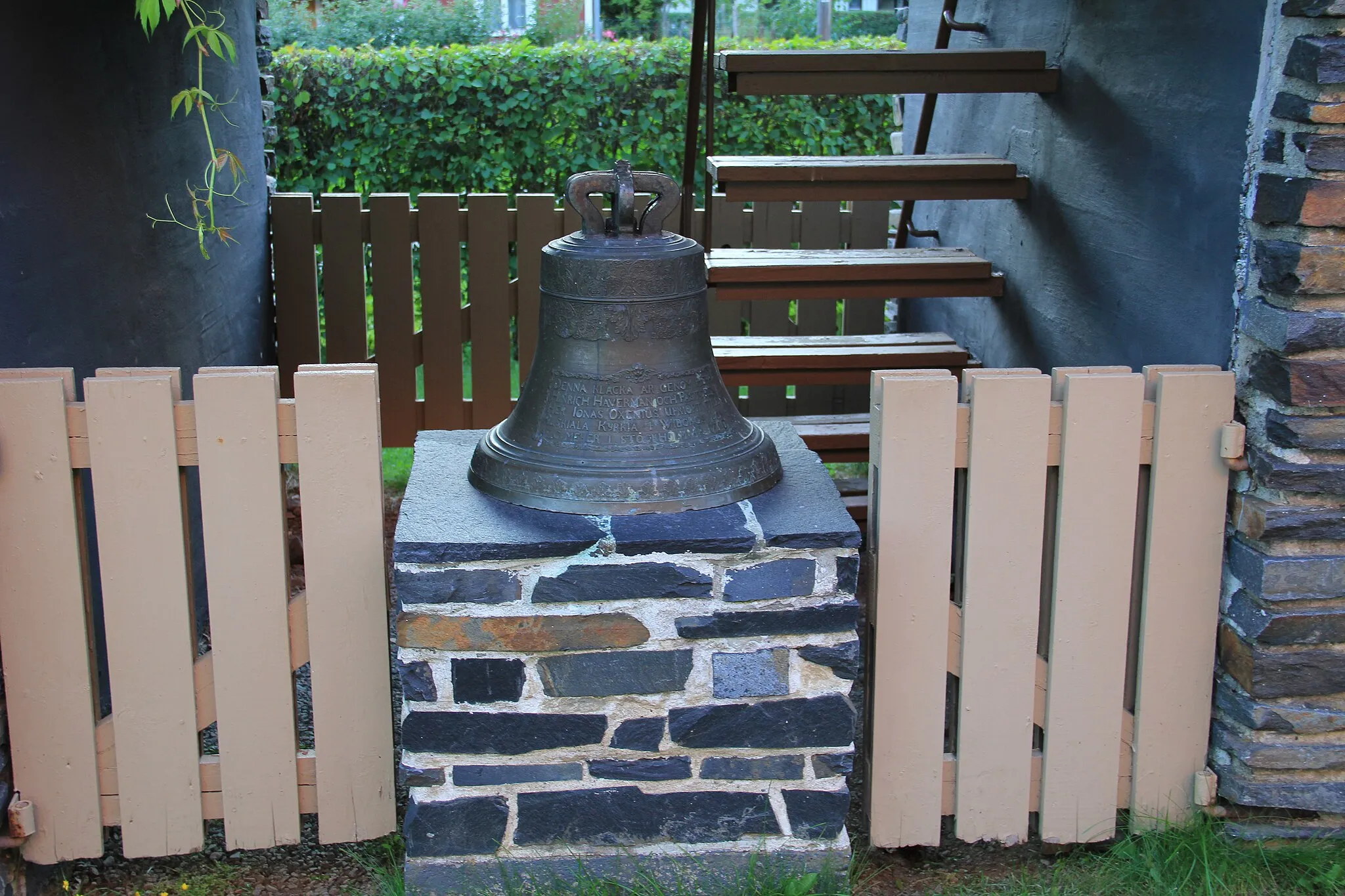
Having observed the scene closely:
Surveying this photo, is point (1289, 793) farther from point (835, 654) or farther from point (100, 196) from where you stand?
point (100, 196)

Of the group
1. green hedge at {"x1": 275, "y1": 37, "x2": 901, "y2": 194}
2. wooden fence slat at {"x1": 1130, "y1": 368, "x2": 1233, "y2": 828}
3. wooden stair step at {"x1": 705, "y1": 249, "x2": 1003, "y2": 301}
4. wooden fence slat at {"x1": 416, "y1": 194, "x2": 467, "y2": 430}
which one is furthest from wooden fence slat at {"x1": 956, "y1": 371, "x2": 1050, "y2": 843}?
green hedge at {"x1": 275, "y1": 37, "x2": 901, "y2": 194}

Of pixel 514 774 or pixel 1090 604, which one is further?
pixel 1090 604

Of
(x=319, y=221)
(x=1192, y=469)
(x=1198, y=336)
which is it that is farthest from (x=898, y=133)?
(x=1192, y=469)

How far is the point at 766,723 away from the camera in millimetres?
2432

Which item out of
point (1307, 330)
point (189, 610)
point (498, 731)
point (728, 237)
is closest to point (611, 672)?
point (498, 731)

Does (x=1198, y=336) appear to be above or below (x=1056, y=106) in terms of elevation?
below

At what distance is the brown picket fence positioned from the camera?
5.69 metres

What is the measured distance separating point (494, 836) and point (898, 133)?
492 cm

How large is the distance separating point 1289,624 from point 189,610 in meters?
2.22

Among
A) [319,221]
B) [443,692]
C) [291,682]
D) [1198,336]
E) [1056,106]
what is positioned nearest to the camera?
[443,692]

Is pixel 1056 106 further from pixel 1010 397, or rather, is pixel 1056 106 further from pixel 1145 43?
pixel 1010 397

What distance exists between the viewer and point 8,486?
94.6 inches

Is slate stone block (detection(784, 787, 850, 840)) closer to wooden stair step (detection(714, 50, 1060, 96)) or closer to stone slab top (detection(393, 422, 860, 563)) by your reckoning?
stone slab top (detection(393, 422, 860, 563))

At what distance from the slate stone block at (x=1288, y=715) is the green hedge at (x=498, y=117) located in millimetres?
6316
